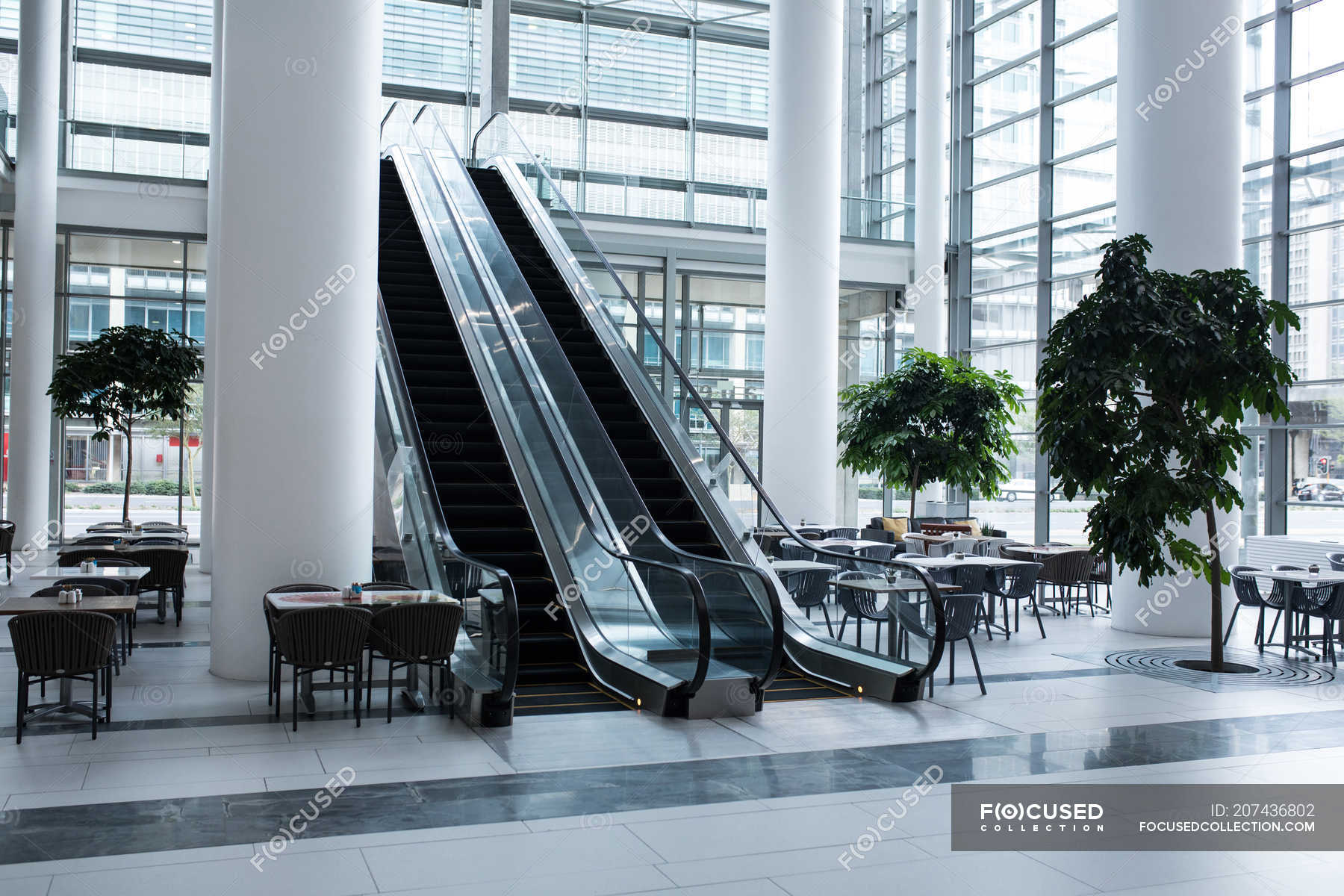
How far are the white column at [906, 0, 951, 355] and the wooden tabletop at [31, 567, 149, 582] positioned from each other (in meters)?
13.9

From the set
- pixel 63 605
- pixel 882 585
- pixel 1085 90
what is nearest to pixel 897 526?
pixel 1085 90

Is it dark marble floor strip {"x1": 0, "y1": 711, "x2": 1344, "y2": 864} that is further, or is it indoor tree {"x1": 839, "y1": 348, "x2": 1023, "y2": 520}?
indoor tree {"x1": 839, "y1": 348, "x2": 1023, "y2": 520}

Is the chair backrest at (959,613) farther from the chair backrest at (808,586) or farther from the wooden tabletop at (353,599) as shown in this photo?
the wooden tabletop at (353,599)

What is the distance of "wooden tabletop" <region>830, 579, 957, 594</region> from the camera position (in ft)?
27.1

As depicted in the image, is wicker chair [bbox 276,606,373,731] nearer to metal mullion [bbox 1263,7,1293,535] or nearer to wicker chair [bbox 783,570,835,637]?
wicker chair [bbox 783,570,835,637]

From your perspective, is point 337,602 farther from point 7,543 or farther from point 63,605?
point 7,543

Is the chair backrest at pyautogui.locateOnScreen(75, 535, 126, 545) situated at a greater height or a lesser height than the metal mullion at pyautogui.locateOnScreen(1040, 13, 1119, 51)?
lesser

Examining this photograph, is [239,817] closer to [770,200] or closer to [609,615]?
[609,615]

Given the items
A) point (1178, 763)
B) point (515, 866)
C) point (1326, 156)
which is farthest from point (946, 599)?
A: point (1326, 156)

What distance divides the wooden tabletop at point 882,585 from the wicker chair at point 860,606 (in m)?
0.07

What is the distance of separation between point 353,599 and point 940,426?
10465 mm

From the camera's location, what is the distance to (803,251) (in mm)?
14773

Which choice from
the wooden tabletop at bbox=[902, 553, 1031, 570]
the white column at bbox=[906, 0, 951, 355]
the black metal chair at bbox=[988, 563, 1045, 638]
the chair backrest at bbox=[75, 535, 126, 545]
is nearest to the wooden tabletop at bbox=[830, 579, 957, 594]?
the wooden tabletop at bbox=[902, 553, 1031, 570]

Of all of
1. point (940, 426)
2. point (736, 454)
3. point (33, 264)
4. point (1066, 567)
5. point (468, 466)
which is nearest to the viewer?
point (736, 454)
